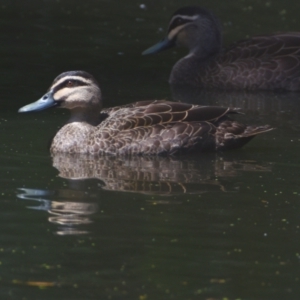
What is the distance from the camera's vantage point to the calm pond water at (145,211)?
738cm

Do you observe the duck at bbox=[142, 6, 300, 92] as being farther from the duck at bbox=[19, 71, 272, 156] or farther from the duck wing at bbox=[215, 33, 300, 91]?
the duck at bbox=[19, 71, 272, 156]

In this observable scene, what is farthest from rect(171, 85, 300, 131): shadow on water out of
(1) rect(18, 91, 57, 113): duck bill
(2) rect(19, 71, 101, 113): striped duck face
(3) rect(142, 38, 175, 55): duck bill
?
(1) rect(18, 91, 57, 113): duck bill

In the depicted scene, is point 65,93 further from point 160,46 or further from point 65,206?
point 160,46

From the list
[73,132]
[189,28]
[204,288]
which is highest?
[189,28]

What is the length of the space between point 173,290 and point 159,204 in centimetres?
229

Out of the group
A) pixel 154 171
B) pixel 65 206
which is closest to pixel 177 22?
pixel 154 171

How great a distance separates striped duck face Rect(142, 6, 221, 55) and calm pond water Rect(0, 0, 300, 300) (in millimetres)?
1350

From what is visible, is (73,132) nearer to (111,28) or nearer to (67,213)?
(67,213)

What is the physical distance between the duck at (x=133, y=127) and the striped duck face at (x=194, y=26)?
539 cm

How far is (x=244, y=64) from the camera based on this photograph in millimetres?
16844

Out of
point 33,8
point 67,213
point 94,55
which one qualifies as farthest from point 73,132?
point 33,8

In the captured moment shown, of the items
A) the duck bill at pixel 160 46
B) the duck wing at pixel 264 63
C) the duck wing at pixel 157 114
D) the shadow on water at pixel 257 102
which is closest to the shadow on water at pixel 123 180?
the duck wing at pixel 157 114

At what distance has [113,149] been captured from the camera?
11.7 meters

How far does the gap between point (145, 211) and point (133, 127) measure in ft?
9.10
